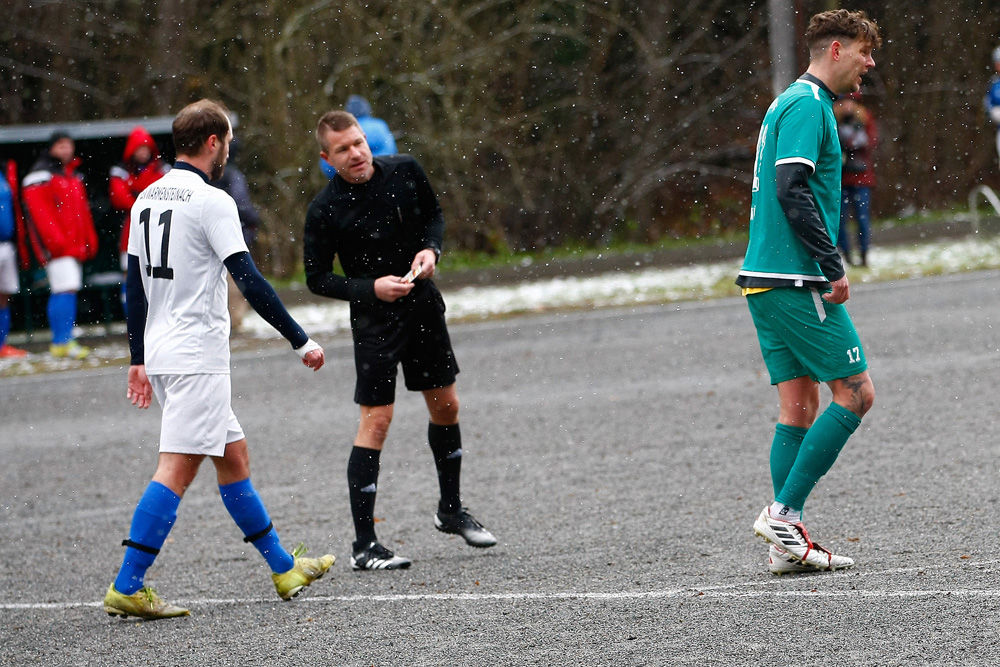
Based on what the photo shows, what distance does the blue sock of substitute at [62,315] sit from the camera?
43.5 ft

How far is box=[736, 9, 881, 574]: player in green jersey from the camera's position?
4742 millimetres

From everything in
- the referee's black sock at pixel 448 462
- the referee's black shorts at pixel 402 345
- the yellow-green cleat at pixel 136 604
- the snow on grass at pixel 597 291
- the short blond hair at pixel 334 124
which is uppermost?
the short blond hair at pixel 334 124

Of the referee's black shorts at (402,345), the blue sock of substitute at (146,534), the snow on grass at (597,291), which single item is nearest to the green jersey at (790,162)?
the referee's black shorts at (402,345)

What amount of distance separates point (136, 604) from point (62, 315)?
9.15 m

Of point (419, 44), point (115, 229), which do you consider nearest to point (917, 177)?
point (419, 44)

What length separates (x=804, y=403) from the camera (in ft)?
16.6

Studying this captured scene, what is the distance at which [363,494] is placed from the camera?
5520mm

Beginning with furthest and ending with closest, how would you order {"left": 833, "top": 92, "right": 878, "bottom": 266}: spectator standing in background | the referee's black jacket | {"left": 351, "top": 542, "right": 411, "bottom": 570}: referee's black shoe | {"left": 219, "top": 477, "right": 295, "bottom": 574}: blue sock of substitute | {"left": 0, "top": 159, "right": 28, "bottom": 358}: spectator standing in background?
{"left": 833, "top": 92, "right": 878, "bottom": 266}: spectator standing in background → {"left": 0, "top": 159, "right": 28, "bottom": 358}: spectator standing in background → the referee's black jacket → {"left": 351, "top": 542, "right": 411, "bottom": 570}: referee's black shoe → {"left": 219, "top": 477, "right": 295, "bottom": 574}: blue sock of substitute

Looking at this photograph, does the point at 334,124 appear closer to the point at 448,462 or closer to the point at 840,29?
the point at 448,462

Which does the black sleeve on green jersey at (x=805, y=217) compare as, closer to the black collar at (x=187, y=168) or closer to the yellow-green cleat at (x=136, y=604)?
the black collar at (x=187, y=168)

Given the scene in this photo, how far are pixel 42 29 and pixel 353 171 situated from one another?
1649 cm

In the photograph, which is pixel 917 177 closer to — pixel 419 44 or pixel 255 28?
pixel 419 44

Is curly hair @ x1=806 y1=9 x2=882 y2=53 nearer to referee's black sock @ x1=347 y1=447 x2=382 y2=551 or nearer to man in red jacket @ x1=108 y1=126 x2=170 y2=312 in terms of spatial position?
referee's black sock @ x1=347 y1=447 x2=382 y2=551

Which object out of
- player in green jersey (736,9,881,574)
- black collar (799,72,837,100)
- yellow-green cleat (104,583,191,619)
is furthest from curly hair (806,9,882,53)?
yellow-green cleat (104,583,191,619)
